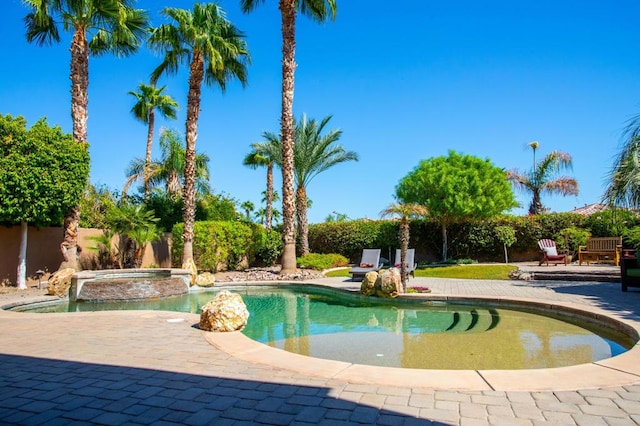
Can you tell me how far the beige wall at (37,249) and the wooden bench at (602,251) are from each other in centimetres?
2222

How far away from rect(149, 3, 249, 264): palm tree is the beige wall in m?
4.19

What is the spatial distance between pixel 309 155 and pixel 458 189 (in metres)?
7.88

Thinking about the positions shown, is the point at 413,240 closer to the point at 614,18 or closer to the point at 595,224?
the point at 595,224

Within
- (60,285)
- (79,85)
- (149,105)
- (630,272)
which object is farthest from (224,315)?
(149,105)

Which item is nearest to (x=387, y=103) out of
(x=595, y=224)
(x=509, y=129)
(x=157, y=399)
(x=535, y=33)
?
(x=509, y=129)

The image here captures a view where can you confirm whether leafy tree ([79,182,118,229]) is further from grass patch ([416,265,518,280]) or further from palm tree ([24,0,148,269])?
grass patch ([416,265,518,280])

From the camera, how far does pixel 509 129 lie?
59.3 feet

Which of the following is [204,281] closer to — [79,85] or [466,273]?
[79,85]

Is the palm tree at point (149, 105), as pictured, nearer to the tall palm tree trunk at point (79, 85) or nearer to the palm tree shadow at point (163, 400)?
the tall palm tree trunk at point (79, 85)

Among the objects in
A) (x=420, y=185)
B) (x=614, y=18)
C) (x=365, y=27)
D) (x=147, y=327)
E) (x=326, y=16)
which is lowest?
(x=147, y=327)

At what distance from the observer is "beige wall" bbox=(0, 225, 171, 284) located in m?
14.5

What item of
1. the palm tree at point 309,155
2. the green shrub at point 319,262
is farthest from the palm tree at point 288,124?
the palm tree at point 309,155

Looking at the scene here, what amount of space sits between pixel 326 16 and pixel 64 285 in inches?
640

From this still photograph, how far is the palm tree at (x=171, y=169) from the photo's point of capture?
24625 millimetres
